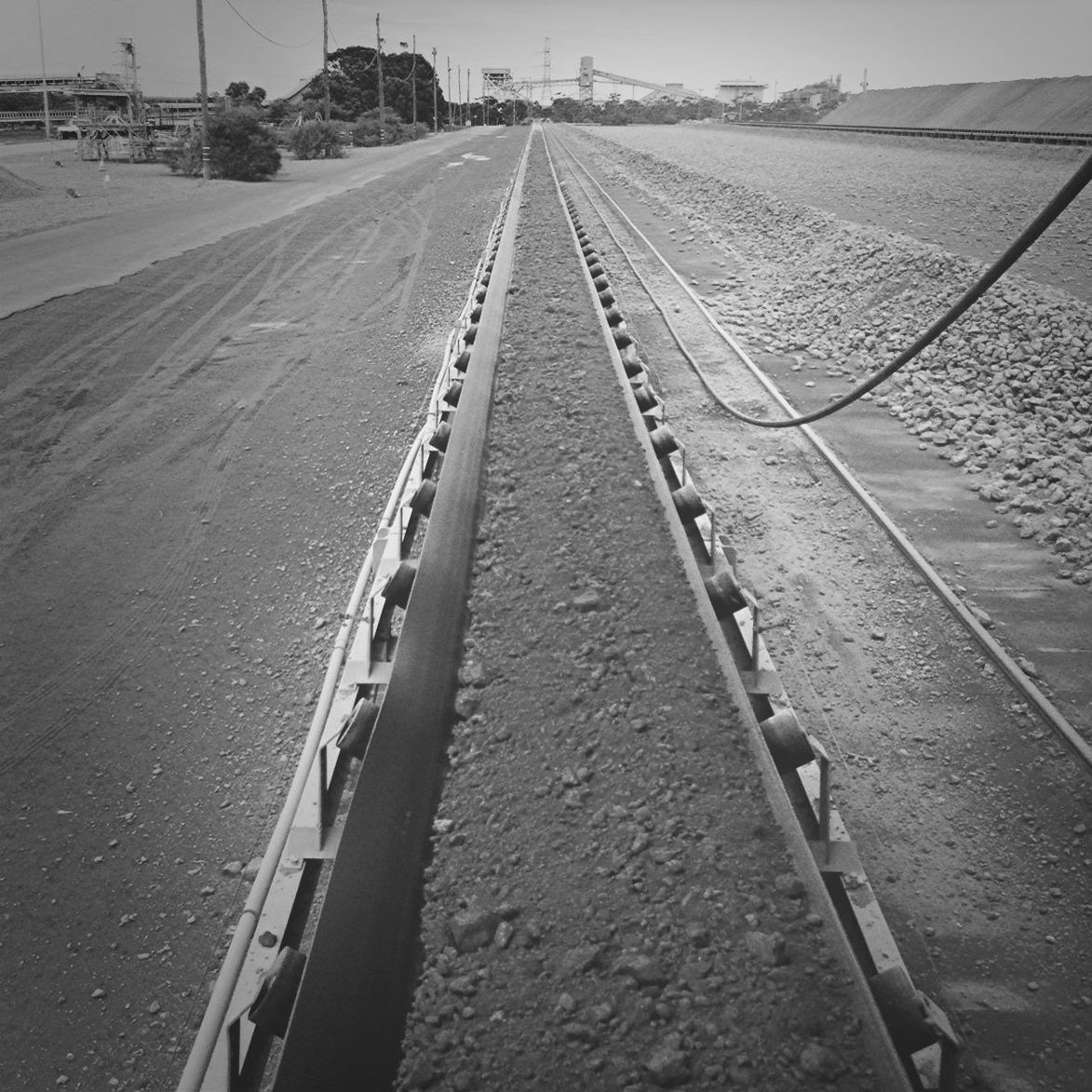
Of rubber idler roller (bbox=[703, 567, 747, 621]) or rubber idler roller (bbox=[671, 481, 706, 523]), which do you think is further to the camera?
rubber idler roller (bbox=[671, 481, 706, 523])

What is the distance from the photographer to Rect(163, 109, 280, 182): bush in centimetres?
2605

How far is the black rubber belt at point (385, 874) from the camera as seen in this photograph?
2150mm

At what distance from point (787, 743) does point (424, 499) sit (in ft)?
8.26

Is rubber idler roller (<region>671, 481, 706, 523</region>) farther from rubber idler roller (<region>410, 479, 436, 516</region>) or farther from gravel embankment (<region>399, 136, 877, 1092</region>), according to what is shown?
rubber idler roller (<region>410, 479, 436, 516</region>)

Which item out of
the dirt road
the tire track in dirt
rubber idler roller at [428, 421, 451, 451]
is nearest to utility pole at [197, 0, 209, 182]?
the tire track in dirt

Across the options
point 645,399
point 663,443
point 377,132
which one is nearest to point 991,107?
point 377,132

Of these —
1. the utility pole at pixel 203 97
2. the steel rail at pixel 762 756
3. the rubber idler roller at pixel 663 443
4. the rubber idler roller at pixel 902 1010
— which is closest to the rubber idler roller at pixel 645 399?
the steel rail at pixel 762 756

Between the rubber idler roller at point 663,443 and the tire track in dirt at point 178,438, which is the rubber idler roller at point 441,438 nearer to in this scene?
the rubber idler roller at point 663,443

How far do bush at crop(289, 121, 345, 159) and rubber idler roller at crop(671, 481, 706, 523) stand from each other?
34572 millimetres

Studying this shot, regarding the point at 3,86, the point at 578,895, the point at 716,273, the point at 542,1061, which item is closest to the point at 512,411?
the point at 578,895

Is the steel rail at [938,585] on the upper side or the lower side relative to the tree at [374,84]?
lower

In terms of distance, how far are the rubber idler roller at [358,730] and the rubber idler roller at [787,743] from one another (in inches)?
51.9

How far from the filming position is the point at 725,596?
4000 mm

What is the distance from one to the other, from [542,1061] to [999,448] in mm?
5600
